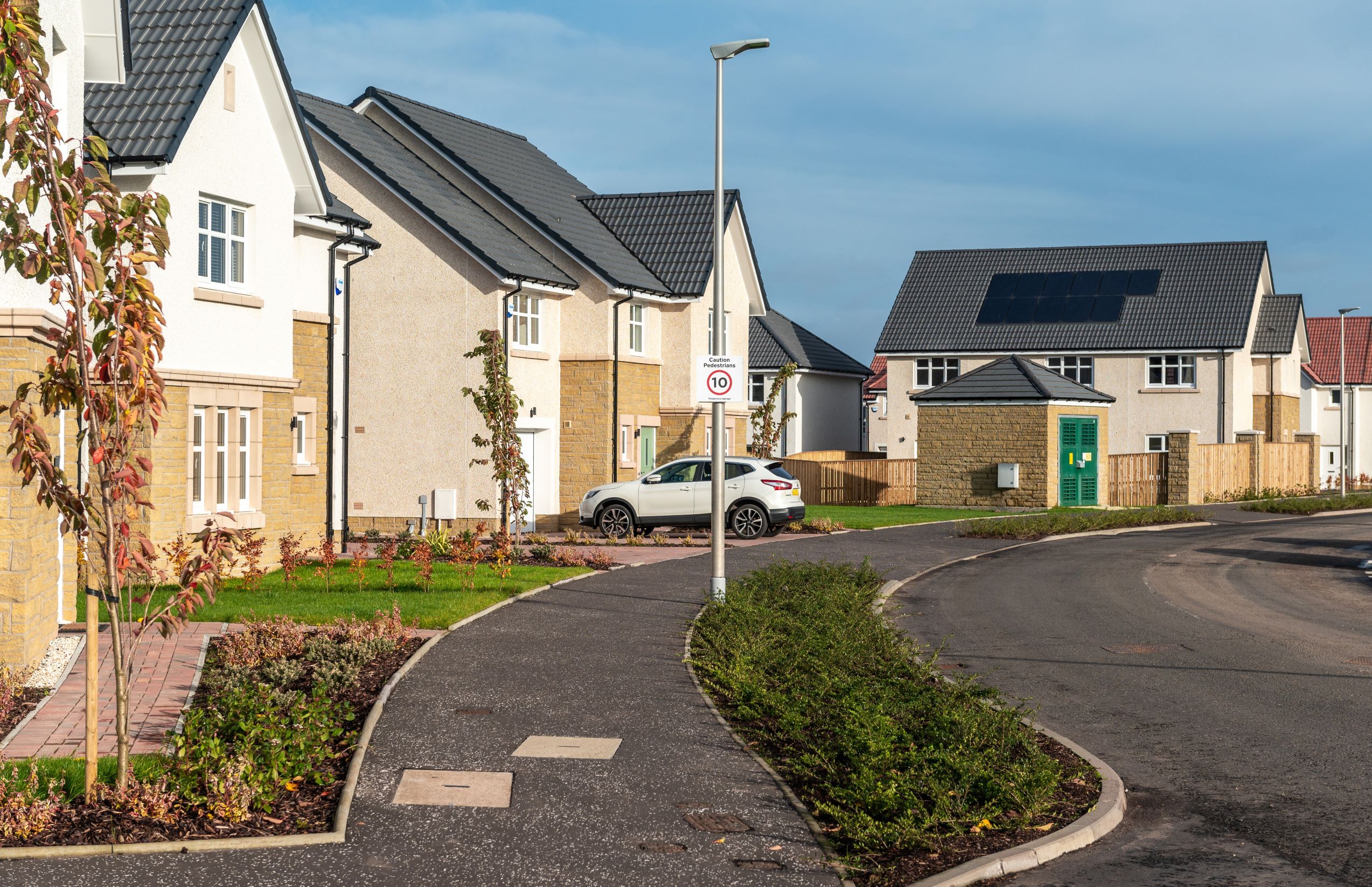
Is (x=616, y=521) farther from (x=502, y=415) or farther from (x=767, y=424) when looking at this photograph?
(x=767, y=424)

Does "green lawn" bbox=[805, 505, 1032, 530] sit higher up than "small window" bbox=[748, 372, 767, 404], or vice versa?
"small window" bbox=[748, 372, 767, 404]

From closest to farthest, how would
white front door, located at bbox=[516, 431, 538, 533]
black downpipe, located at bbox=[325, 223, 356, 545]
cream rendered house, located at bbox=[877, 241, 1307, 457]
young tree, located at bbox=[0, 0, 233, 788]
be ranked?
young tree, located at bbox=[0, 0, 233, 788]
black downpipe, located at bbox=[325, 223, 356, 545]
white front door, located at bbox=[516, 431, 538, 533]
cream rendered house, located at bbox=[877, 241, 1307, 457]

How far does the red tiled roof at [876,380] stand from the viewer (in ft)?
268

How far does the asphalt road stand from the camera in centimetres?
754

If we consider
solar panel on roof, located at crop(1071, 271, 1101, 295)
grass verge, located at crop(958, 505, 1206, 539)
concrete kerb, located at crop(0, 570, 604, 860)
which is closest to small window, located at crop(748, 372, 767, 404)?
solar panel on roof, located at crop(1071, 271, 1101, 295)

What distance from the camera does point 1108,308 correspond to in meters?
54.4

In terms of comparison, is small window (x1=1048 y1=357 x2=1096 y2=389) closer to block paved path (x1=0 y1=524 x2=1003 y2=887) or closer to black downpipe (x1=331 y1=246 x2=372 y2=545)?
black downpipe (x1=331 y1=246 x2=372 y2=545)

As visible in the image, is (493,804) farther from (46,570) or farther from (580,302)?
(580,302)

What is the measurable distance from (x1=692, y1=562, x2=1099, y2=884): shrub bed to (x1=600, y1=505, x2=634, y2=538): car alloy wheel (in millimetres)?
15908

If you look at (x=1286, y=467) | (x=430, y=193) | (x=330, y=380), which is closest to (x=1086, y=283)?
(x=1286, y=467)

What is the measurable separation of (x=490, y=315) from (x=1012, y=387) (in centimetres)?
1885

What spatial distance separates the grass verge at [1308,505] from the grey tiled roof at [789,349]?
827 inches

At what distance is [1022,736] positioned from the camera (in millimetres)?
9000

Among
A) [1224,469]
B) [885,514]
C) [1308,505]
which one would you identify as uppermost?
[1224,469]
